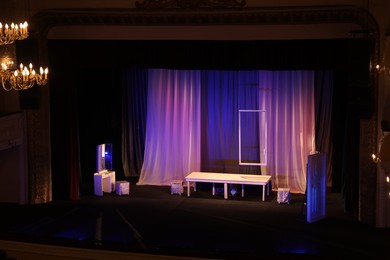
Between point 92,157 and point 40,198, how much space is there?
6.65ft

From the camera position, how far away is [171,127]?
13547 mm

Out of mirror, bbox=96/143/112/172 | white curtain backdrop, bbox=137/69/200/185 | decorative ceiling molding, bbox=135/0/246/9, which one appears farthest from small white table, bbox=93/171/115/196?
decorative ceiling molding, bbox=135/0/246/9

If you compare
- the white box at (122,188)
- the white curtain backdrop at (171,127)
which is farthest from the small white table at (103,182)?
the white curtain backdrop at (171,127)

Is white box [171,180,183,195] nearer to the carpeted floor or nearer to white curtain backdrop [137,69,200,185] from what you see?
the carpeted floor

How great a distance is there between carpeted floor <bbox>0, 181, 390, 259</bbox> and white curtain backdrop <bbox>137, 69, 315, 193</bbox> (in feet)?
2.43

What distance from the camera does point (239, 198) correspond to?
1234cm

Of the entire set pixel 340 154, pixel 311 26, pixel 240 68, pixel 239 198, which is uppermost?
pixel 311 26

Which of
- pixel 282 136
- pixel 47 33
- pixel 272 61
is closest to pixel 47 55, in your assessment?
pixel 47 33

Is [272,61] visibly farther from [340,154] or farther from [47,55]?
[47,55]

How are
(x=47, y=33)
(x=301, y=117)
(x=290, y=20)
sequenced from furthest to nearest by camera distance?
(x=301, y=117), (x=47, y=33), (x=290, y=20)

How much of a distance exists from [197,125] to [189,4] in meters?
3.32

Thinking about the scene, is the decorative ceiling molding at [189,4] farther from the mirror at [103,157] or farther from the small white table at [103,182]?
the small white table at [103,182]

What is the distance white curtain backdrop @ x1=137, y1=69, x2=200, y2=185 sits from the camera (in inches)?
525

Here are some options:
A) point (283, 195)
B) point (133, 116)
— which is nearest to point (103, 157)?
point (133, 116)
